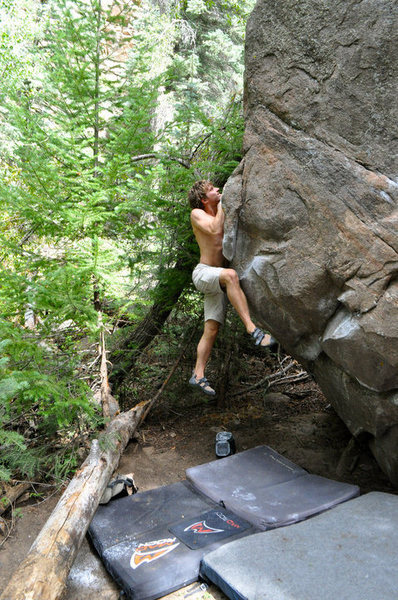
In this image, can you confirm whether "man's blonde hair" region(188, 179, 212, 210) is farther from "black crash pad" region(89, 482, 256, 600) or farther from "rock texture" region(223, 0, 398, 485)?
"black crash pad" region(89, 482, 256, 600)

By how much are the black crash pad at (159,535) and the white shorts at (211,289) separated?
6.39ft

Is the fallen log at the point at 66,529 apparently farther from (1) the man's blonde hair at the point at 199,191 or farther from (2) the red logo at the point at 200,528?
(1) the man's blonde hair at the point at 199,191

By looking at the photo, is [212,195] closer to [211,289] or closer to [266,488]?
[211,289]

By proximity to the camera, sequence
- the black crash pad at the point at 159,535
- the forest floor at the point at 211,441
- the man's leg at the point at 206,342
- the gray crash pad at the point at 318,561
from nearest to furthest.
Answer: the gray crash pad at the point at 318,561
the black crash pad at the point at 159,535
the forest floor at the point at 211,441
the man's leg at the point at 206,342

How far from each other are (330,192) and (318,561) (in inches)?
110

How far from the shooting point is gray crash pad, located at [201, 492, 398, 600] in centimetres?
284

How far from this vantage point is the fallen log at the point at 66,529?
2887 mm

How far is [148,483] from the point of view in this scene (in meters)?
5.01

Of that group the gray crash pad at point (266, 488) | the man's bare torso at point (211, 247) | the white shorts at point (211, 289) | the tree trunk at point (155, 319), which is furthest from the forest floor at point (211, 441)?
the man's bare torso at point (211, 247)

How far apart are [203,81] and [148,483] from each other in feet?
45.6

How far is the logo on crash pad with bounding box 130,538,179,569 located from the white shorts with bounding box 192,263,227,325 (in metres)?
2.55

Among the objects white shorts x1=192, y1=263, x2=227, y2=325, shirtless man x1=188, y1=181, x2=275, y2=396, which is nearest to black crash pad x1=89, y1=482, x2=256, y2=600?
shirtless man x1=188, y1=181, x2=275, y2=396

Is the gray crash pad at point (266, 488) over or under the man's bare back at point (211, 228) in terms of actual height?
under

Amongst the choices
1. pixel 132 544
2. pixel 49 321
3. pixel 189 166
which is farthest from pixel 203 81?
pixel 132 544
